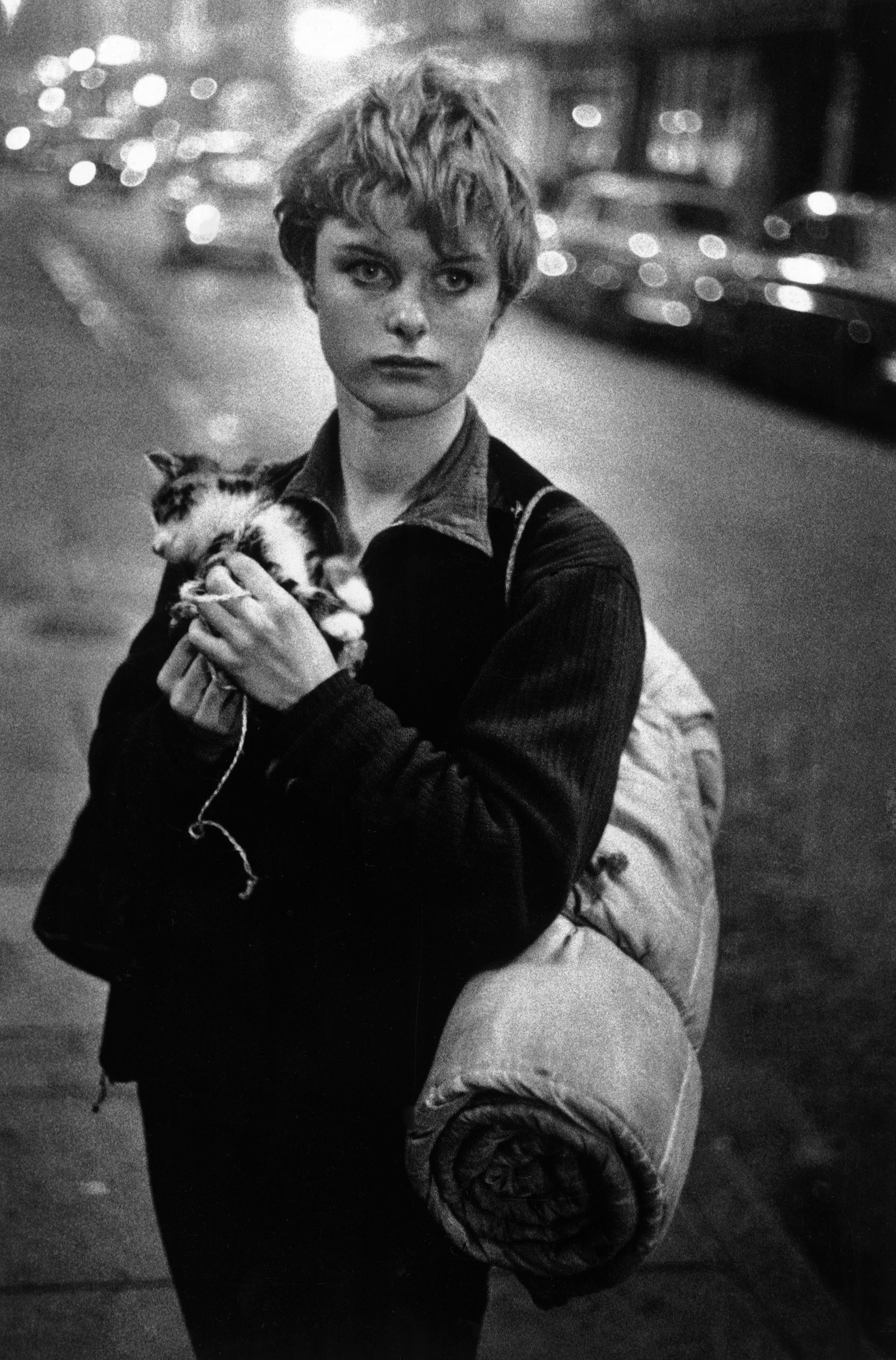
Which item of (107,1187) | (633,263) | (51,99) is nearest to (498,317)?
(51,99)

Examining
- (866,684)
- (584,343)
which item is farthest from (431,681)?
(866,684)

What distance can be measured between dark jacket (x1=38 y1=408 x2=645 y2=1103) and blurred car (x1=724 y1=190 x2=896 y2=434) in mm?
4217

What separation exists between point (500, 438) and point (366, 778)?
506 mm

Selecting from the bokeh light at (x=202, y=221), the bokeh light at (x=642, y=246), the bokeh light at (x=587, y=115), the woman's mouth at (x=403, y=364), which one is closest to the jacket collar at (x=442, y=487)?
the woman's mouth at (x=403, y=364)

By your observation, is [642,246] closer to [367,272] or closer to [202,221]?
[202,221]

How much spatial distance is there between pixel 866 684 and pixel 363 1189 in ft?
14.7

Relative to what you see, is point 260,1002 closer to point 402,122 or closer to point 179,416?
point 402,122

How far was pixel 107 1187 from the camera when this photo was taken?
2.32 meters

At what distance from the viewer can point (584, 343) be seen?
3012 millimetres

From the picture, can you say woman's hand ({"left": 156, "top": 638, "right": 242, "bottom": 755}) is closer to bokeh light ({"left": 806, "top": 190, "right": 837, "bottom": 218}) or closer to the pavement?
the pavement

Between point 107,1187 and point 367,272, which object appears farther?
point 107,1187

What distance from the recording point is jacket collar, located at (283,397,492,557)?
1743mm

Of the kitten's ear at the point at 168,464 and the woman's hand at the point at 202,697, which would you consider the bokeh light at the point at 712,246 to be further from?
the woman's hand at the point at 202,697

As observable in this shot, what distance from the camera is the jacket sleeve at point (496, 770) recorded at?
1631 millimetres
